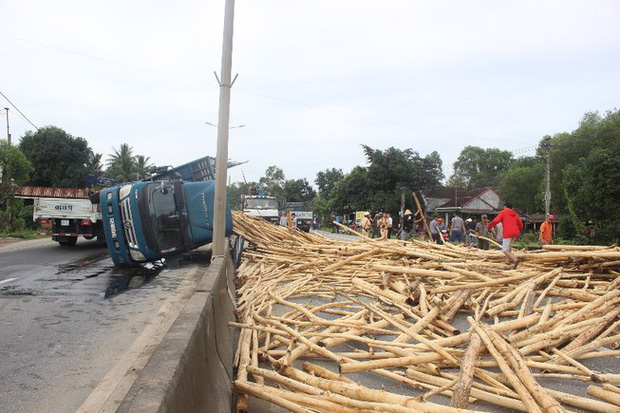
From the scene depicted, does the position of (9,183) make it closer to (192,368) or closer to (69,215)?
(69,215)

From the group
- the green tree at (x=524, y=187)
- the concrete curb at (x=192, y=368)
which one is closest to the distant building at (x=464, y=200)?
the green tree at (x=524, y=187)

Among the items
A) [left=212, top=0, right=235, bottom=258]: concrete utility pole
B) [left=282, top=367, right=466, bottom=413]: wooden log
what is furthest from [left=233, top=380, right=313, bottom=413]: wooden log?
[left=212, top=0, right=235, bottom=258]: concrete utility pole

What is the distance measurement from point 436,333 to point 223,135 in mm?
5876

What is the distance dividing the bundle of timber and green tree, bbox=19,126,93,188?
48.1 metres

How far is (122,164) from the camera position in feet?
205

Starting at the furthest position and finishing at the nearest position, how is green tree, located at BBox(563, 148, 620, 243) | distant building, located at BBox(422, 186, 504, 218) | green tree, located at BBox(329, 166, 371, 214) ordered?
distant building, located at BBox(422, 186, 504, 218) → green tree, located at BBox(329, 166, 371, 214) → green tree, located at BBox(563, 148, 620, 243)

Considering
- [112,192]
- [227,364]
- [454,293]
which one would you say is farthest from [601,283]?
[112,192]

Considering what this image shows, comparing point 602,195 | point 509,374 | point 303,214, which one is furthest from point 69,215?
point 303,214

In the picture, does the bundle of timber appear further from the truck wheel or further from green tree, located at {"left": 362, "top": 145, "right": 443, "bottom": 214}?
green tree, located at {"left": 362, "top": 145, "right": 443, "bottom": 214}

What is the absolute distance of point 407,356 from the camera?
4.49 meters

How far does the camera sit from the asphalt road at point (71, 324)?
412cm

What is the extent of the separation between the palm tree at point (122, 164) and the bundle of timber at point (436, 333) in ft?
184

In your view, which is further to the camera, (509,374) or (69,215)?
(69,215)

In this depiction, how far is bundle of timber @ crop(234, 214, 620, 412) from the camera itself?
378 centimetres
